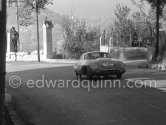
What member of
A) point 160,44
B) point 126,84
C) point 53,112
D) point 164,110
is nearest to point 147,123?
point 164,110

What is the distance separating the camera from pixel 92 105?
35.7 ft

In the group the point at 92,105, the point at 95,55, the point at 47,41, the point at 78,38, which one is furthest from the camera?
the point at 47,41

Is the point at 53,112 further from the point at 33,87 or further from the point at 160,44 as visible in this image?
the point at 160,44

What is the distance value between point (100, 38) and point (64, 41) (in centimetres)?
308

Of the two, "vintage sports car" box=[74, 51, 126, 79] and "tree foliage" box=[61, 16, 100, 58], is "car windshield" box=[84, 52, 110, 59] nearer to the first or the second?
"vintage sports car" box=[74, 51, 126, 79]

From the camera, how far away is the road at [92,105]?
8.99 m

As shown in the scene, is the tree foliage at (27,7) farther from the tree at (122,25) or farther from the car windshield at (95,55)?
the car windshield at (95,55)

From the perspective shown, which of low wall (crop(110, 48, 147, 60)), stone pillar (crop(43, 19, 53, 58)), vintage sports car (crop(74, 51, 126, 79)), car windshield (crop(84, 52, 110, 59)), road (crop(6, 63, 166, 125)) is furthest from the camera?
stone pillar (crop(43, 19, 53, 58))

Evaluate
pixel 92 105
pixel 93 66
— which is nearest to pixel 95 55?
pixel 93 66

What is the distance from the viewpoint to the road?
29.5ft

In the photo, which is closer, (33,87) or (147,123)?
(147,123)

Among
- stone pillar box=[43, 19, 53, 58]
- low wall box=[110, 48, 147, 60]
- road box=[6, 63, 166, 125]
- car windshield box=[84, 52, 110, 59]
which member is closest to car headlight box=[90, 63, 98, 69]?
car windshield box=[84, 52, 110, 59]

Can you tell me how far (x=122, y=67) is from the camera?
58.1ft

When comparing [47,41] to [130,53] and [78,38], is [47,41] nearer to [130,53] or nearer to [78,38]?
[78,38]
